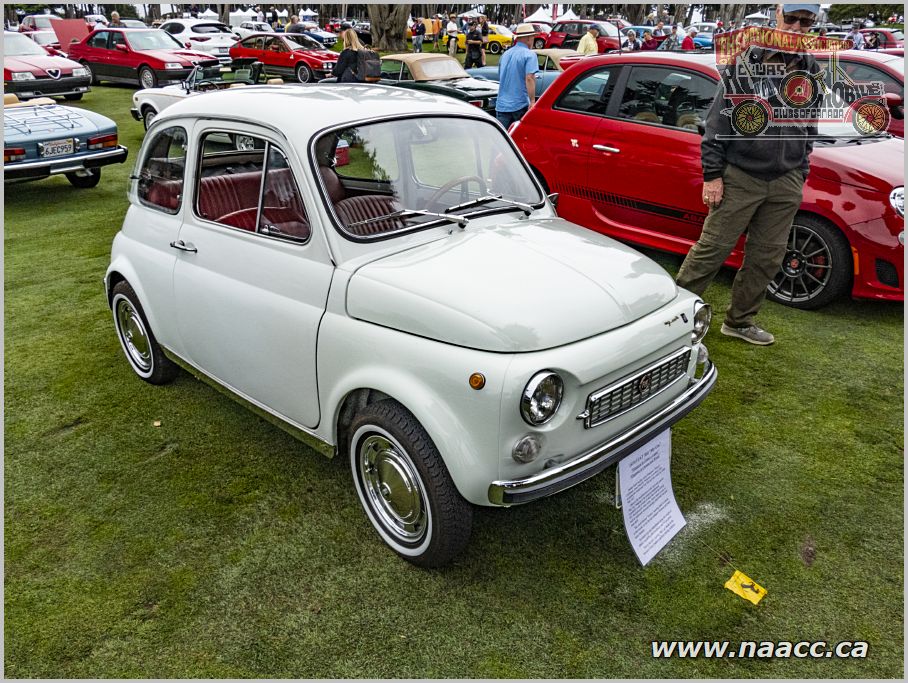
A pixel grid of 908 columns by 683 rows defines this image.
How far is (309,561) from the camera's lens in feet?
9.87

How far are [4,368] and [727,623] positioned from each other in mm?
4799

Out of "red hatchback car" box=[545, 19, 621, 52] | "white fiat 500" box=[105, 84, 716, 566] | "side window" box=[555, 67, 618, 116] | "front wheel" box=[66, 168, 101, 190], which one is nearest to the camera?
"white fiat 500" box=[105, 84, 716, 566]

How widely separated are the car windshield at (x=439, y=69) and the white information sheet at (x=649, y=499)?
11.0 m

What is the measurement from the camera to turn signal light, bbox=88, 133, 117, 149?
893cm

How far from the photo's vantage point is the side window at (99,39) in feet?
66.9

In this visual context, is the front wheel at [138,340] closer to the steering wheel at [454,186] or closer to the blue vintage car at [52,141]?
the steering wheel at [454,186]

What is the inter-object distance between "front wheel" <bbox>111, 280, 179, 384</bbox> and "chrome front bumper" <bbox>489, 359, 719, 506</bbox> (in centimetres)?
281

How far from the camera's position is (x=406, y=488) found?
113 inches

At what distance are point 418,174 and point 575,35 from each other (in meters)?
29.7

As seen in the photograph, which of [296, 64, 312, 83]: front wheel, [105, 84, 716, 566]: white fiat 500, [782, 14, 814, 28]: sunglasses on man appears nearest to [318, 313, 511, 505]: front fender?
[105, 84, 716, 566]: white fiat 500

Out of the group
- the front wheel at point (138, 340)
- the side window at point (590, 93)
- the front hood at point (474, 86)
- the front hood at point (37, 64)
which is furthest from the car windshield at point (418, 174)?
the front hood at point (37, 64)

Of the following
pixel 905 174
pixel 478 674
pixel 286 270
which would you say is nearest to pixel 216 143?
pixel 286 270

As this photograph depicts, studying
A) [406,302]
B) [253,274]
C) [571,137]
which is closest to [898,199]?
[571,137]

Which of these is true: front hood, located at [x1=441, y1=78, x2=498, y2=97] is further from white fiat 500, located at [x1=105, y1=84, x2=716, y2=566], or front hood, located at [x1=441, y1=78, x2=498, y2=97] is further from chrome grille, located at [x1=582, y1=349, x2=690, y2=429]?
chrome grille, located at [x1=582, y1=349, x2=690, y2=429]
